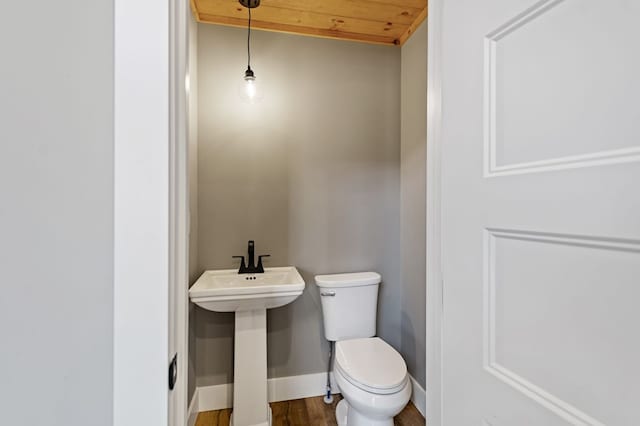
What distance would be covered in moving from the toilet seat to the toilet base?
0.75 ft

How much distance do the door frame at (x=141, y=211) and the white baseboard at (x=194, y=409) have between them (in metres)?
1.41

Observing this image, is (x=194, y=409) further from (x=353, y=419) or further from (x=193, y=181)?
(x=193, y=181)

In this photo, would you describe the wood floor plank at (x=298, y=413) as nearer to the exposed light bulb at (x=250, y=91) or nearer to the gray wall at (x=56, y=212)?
the gray wall at (x=56, y=212)

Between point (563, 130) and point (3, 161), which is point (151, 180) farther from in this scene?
point (563, 130)

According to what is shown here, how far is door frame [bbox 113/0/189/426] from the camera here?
1.65ft

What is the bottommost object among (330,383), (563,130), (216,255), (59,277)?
(330,383)

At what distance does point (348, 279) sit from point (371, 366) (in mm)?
526

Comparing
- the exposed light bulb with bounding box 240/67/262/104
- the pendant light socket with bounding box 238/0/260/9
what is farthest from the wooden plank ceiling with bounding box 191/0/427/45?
the exposed light bulb with bounding box 240/67/262/104

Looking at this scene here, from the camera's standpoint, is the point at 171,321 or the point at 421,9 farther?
the point at 421,9

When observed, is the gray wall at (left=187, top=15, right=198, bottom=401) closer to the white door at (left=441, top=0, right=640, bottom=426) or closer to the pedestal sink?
the pedestal sink

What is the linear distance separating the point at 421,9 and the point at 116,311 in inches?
85.6

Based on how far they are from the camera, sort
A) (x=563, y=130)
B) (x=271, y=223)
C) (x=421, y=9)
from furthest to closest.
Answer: (x=271, y=223) → (x=421, y=9) → (x=563, y=130)

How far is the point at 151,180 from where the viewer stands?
0.51 m

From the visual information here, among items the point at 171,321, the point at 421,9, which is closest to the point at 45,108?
the point at 171,321
